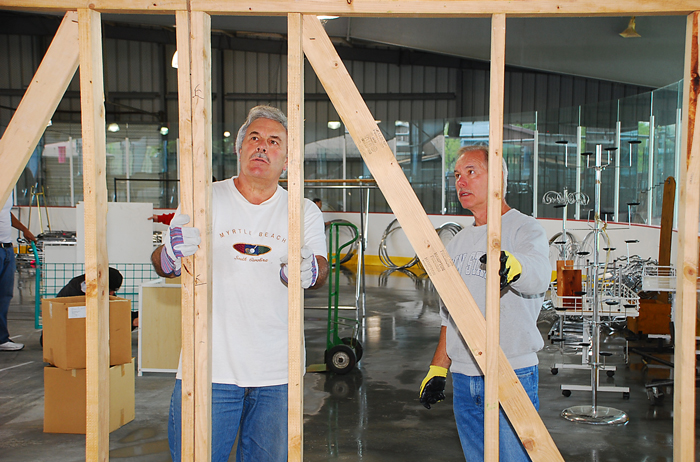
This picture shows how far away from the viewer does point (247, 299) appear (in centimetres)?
189

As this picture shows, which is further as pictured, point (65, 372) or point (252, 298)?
point (65, 372)

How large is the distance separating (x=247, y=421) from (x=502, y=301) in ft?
3.39

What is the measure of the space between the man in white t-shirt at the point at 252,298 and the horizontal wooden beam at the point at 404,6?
43 centimetres

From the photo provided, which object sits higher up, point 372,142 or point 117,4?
Result: point 117,4

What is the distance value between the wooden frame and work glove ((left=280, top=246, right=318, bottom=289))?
0.25 ft

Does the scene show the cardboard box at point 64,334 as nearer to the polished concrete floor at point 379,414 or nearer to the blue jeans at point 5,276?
the polished concrete floor at point 379,414

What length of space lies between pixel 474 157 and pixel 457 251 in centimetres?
38

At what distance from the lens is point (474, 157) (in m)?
2.19

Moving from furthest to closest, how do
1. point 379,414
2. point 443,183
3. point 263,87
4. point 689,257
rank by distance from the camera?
point 263,87
point 443,183
point 379,414
point 689,257

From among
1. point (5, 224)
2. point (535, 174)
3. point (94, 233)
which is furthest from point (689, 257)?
point (535, 174)

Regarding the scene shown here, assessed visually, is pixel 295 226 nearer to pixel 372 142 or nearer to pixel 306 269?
pixel 306 269

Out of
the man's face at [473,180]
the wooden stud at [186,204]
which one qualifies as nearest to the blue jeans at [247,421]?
the wooden stud at [186,204]

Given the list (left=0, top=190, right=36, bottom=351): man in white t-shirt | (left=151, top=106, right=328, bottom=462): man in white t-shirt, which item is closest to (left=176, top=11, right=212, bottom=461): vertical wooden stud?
(left=151, top=106, right=328, bottom=462): man in white t-shirt

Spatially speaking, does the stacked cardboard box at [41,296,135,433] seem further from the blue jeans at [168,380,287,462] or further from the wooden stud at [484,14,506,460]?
the wooden stud at [484,14,506,460]
